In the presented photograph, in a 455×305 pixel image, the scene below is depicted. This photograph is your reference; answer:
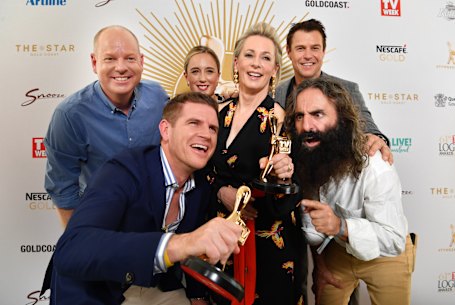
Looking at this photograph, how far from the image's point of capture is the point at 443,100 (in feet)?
9.98

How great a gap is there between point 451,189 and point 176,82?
244 centimetres

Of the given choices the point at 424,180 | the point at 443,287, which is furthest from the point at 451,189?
the point at 443,287

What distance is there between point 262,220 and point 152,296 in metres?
0.58

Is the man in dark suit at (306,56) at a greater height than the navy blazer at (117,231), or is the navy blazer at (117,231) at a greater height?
the man in dark suit at (306,56)

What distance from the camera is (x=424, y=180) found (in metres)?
A: 3.03

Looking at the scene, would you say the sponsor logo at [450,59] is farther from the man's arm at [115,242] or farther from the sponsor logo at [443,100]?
the man's arm at [115,242]

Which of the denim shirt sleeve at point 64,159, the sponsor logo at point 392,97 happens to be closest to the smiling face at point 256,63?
the denim shirt sleeve at point 64,159

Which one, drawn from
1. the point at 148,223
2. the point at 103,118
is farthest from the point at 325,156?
the point at 103,118

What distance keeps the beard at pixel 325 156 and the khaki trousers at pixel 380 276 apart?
1.41 ft

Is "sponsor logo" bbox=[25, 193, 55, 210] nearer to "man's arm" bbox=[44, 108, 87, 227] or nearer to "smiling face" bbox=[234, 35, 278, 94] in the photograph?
"man's arm" bbox=[44, 108, 87, 227]

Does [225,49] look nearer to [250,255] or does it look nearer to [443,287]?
[250,255]

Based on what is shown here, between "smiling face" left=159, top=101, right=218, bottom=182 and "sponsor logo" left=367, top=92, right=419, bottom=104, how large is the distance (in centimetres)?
195

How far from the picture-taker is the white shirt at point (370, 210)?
1611 mm

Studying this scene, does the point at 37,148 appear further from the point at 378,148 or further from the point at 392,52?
the point at 392,52
